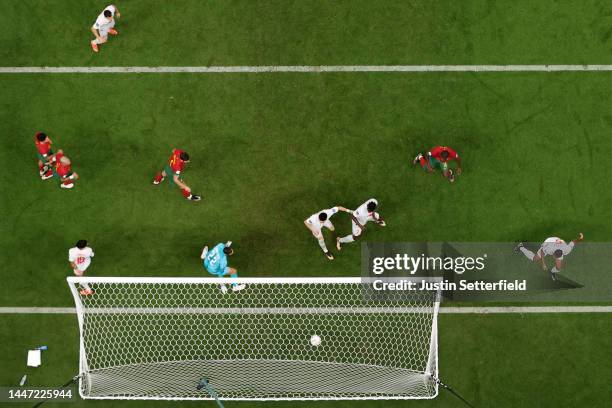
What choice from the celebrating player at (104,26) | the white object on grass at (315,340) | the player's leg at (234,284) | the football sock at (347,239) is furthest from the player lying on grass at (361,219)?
the celebrating player at (104,26)

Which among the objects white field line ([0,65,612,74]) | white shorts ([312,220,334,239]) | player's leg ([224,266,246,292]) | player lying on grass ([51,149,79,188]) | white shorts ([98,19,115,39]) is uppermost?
white shorts ([98,19,115,39])

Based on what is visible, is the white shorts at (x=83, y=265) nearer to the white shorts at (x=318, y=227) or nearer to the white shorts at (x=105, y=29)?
the white shorts at (x=318, y=227)

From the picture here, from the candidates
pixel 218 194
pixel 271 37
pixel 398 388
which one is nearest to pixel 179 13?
pixel 271 37

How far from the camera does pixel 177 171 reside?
1030cm

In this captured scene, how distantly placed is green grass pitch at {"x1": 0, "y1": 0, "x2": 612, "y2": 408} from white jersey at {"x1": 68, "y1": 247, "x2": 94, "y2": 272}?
1.71 ft

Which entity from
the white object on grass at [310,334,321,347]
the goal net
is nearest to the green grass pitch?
the goal net

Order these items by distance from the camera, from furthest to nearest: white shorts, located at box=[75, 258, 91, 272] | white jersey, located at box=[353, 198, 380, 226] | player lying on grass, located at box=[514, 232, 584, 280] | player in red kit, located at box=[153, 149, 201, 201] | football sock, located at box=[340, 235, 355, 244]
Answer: football sock, located at box=[340, 235, 355, 244] < player lying on grass, located at box=[514, 232, 584, 280] < white shorts, located at box=[75, 258, 91, 272] < white jersey, located at box=[353, 198, 380, 226] < player in red kit, located at box=[153, 149, 201, 201]

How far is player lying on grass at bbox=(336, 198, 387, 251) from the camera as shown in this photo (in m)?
9.92

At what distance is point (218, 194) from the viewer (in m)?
11.0

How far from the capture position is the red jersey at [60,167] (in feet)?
34.1

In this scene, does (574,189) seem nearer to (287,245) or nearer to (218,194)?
(287,245)

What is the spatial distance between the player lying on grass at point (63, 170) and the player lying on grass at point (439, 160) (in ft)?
20.9

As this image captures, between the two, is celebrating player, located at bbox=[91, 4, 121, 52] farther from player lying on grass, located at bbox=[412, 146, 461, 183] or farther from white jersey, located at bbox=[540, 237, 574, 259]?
white jersey, located at bbox=[540, 237, 574, 259]

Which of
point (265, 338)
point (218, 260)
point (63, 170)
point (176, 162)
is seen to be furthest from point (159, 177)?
point (265, 338)
